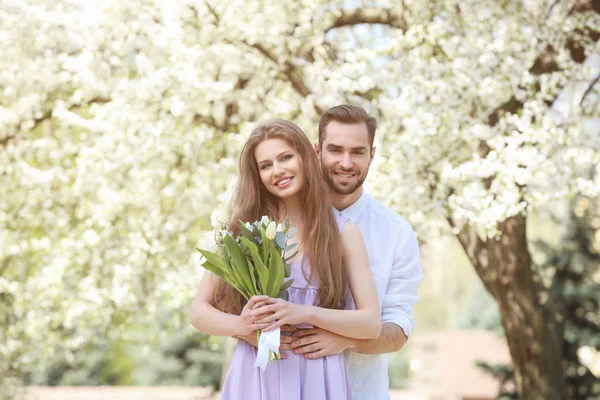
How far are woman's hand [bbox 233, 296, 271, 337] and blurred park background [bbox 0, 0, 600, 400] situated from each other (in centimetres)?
365

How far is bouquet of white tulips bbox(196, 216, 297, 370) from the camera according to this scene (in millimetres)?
2549

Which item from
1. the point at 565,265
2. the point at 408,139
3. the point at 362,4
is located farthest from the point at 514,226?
the point at 565,265

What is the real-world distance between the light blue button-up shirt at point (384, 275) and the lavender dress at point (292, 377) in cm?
19

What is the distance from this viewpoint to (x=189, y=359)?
18641 mm

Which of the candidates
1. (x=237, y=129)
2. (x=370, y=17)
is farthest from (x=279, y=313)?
(x=237, y=129)

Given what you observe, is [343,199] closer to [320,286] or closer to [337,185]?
[337,185]

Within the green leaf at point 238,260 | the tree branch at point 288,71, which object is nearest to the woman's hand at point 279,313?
the green leaf at point 238,260

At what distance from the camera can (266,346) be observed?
2.54 m

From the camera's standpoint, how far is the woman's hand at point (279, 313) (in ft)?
8.31

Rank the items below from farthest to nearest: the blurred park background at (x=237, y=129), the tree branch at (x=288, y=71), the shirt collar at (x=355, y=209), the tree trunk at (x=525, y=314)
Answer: the tree trunk at (x=525, y=314)
the tree branch at (x=288, y=71)
the blurred park background at (x=237, y=129)
the shirt collar at (x=355, y=209)

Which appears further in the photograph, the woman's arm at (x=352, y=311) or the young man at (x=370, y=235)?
the young man at (x=370, y=235)

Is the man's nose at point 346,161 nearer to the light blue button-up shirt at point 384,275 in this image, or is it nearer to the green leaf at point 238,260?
the light blue button-up shirt at point 384,275

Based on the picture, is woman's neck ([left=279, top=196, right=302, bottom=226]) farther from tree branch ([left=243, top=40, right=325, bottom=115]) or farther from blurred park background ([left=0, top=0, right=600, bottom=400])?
tree branch ([left=243, top=40, right=325, bottom=115])

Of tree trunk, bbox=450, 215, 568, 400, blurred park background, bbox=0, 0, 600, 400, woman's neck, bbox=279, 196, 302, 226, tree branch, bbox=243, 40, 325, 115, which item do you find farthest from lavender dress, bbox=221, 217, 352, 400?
tree trunk, bbox=450, 215, 568, 400
